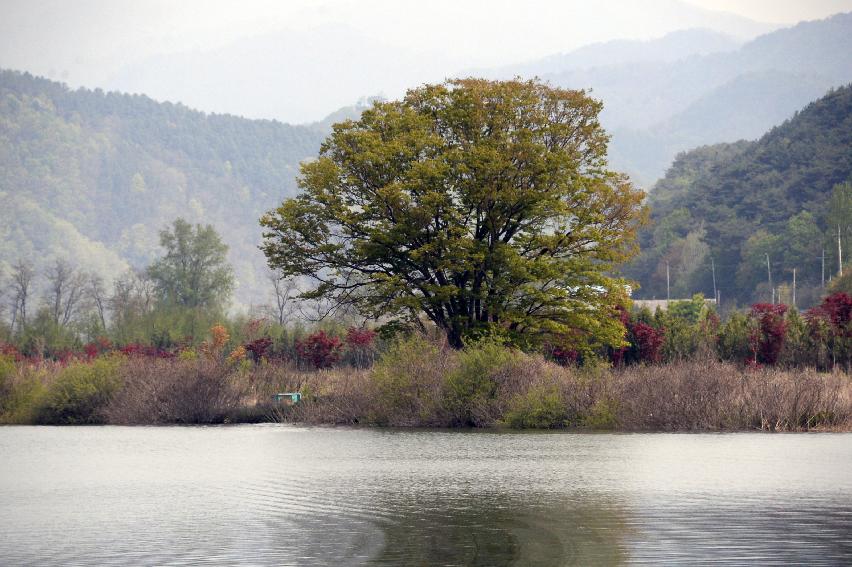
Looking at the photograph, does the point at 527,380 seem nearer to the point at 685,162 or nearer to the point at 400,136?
the point at 400,136

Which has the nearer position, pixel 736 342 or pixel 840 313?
pixel 840 313

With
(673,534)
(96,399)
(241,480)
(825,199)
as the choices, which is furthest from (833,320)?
(825,199)

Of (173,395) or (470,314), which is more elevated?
(470,314)

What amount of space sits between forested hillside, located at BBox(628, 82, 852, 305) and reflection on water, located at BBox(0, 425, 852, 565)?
92597 millimetres

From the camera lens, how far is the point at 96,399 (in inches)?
1549

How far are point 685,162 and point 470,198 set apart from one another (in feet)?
434

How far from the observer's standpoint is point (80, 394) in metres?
39.3

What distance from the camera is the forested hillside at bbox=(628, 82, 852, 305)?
120m

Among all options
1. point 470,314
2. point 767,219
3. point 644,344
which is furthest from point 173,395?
point 767,219

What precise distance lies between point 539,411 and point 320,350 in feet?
60.8

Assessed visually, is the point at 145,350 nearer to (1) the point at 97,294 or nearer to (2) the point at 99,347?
(2) the point at 99,347

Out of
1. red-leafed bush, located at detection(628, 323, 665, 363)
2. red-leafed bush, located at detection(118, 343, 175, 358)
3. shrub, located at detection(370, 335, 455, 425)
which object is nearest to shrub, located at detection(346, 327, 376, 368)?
red-leafed bush, located at detection(118, 343, 175, 358)

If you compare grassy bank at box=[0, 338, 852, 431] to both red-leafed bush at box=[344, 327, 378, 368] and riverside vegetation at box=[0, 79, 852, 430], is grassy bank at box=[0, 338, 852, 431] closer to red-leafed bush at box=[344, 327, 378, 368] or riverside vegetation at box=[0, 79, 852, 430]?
riverside vegetation at box=[0, 79, 852, 430]

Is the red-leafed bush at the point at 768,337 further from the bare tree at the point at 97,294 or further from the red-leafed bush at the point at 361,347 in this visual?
the bare tree at the point at 97,294
